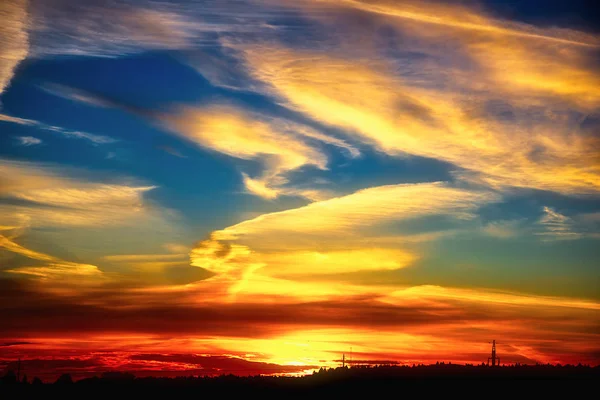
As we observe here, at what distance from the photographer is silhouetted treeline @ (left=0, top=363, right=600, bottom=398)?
95062 millimetres

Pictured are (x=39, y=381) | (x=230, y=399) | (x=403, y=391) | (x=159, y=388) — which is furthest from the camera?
(x=39, y=381)

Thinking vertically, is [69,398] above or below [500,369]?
below

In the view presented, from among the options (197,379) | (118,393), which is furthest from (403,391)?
(118,393)

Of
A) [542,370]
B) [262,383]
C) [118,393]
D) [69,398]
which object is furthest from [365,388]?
[69,398]

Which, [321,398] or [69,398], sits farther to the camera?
[69,398]

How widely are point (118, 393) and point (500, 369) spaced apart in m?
50.8

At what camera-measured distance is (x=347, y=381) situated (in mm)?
101875

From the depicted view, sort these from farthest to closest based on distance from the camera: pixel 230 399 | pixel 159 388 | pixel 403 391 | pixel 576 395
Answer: pixel 159 388 → pixel 230 399 → pixel 403 391 → pixel 576 395

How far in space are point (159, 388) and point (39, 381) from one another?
77.7ft

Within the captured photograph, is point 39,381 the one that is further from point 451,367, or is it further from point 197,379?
point 451,367

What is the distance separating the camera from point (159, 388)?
10531 cm

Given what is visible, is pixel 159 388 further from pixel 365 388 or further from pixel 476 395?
pixel 476 395

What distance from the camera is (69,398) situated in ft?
340

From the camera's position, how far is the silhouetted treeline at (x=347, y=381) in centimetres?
9506
